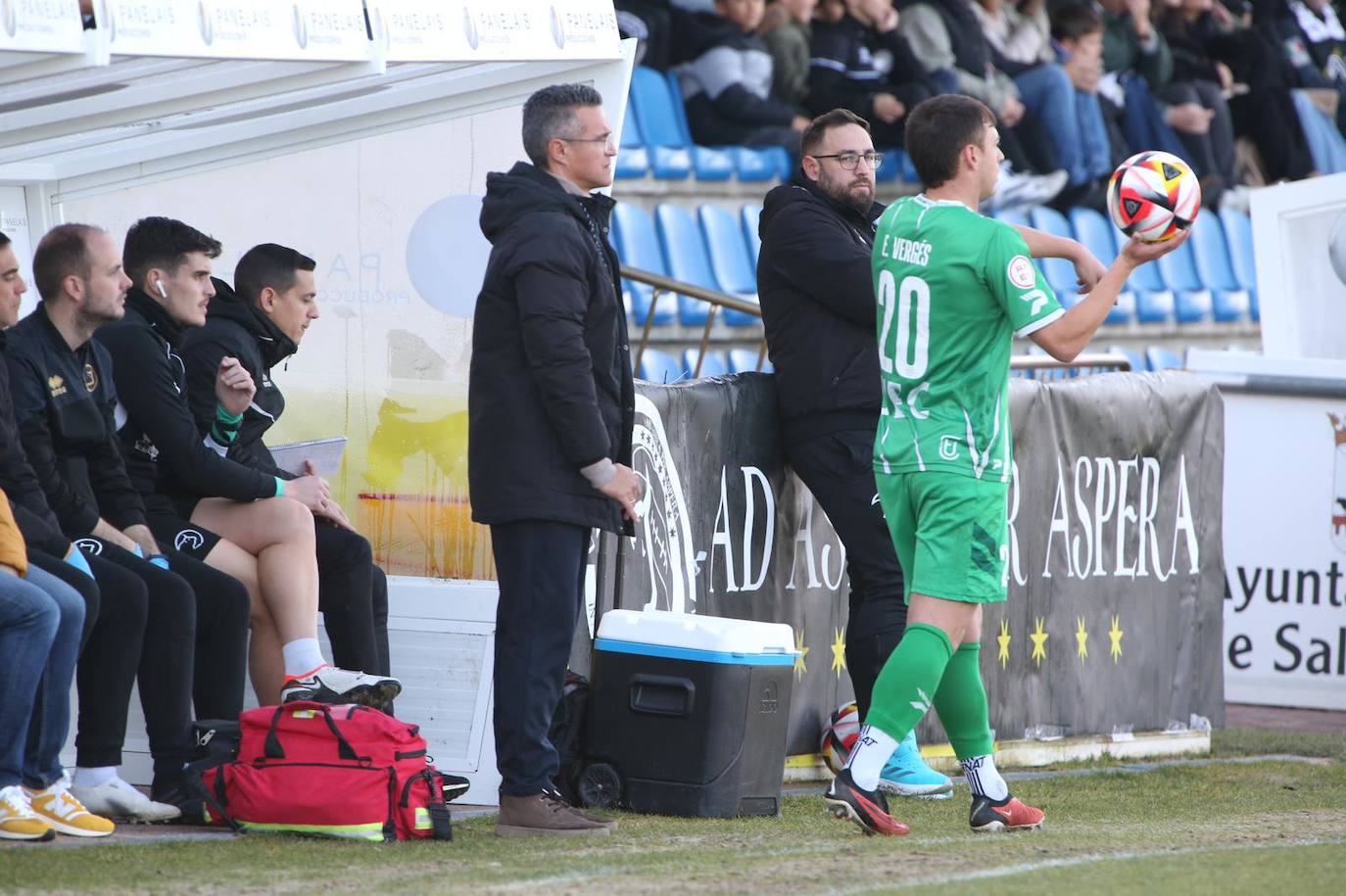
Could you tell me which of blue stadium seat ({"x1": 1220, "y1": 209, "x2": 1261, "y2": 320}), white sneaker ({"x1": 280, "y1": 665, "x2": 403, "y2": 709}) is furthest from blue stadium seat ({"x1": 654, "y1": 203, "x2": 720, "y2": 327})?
white sneaker ({"x1": 280, "y1": 665, "x2": 403, "y2": 709})

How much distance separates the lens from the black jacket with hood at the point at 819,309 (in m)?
6.53

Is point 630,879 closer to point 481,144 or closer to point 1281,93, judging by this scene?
point 481,144

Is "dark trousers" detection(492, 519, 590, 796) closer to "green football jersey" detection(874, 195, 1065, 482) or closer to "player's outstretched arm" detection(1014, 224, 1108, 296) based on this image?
"green football jersey" detection(874, 195, 1065, 482)

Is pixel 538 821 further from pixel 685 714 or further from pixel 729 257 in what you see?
pixel 729 257

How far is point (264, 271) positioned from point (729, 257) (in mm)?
7223

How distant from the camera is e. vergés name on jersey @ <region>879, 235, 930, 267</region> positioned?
17.9 ft

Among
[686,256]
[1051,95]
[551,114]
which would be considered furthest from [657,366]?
[551,114]

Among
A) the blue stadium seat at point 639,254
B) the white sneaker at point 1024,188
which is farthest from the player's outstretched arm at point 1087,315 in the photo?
A: the white sneaker at point 1024,188

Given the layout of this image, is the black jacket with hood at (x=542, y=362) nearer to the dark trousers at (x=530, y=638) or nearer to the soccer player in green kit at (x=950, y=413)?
the dark trousers at (x=530, y=638)

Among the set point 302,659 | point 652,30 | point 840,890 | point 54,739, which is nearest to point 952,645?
point 840,890

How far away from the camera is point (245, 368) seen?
630 cm

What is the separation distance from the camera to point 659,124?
13.8m

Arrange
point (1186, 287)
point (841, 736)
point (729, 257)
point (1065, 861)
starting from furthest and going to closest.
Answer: point (1186, 287), point (729, 257), point (841, 736), point (1065, 861)

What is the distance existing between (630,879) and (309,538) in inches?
77.9
